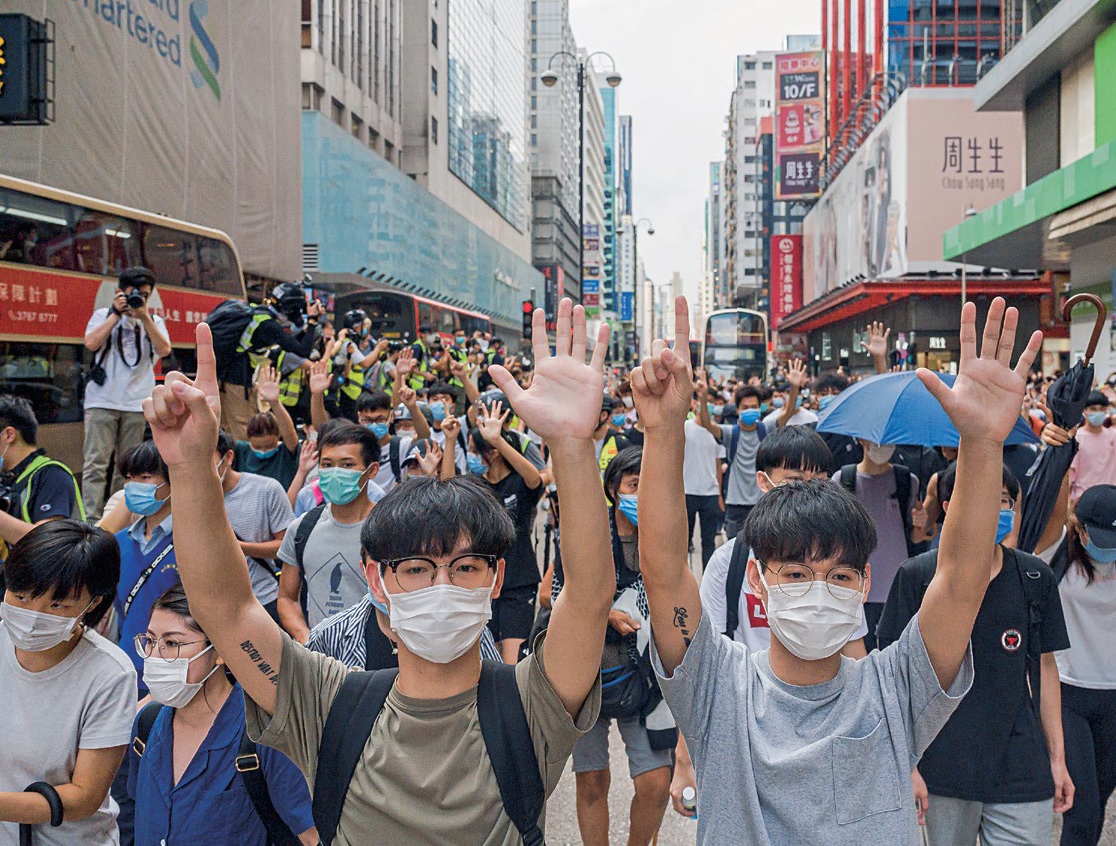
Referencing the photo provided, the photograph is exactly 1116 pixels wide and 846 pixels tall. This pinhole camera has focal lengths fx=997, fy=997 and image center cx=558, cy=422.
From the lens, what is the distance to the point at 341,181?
3453 centimetres

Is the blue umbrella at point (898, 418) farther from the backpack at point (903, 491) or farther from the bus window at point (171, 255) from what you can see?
the bus window at point (171, 255)

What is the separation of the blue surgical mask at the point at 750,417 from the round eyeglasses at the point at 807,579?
5912 millimetres

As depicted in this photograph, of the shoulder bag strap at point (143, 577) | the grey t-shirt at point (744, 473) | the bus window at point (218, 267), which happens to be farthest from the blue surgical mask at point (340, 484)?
the bus window at point (218, 267)

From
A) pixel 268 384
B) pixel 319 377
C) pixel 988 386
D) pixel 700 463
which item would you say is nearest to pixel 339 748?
pixel 988 386

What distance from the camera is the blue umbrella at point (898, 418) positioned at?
5016mm

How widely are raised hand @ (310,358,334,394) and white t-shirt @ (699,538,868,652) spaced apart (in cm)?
373

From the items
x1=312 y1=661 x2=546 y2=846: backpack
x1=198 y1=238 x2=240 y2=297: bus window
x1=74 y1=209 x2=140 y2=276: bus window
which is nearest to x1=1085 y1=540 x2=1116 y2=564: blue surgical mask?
x1=312 y1=661 x2=546 y2=846: backpack

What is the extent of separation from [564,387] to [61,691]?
67.8 inches

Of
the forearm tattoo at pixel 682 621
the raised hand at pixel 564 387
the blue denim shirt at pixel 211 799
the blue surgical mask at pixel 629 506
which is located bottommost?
the blue denim shirt at pixel 211 799

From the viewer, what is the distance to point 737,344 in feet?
117

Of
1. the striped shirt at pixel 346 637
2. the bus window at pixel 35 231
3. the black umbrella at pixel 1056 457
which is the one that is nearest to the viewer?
the striped shirt at pixel 346 637

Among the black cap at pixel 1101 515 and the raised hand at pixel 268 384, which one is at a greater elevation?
the raised hand at pixel 268 384

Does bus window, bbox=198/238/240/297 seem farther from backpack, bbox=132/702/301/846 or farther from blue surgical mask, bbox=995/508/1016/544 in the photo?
blue surgical mask, bbox=995/508/1016/544

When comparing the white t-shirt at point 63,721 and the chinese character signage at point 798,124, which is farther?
the chinese character signage at point 798,124
